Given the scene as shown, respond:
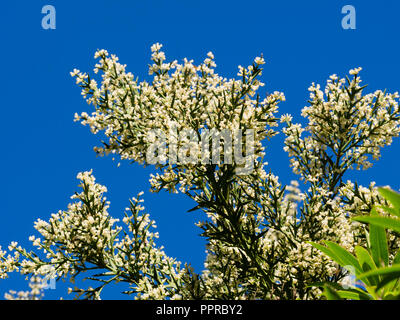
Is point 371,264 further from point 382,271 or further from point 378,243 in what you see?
point 382,271

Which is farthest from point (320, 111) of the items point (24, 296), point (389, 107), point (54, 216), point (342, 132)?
point (24, 296)

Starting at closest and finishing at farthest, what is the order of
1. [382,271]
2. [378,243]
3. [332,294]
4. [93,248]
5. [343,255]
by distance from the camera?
1. [382,271]
2. [332,294]
3. [378,243]
4. [343,255]
5. [93,248]

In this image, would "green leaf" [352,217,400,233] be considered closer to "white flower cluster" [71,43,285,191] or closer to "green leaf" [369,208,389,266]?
"green leaf" [369,208,389,266]

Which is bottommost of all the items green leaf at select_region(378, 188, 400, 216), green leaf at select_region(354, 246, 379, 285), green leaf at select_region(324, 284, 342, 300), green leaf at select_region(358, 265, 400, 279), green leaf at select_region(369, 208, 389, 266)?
green leaf at select_region(324, 284, 342, 300)

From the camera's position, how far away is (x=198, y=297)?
7082 millimetres

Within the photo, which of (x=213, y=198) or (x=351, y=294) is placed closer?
(x=351, y=294)

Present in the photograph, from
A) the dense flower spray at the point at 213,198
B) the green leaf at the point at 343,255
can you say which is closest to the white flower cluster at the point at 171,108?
the dense flower spray at the point at 213,198

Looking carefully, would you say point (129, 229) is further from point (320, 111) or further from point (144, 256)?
point (320, 111)

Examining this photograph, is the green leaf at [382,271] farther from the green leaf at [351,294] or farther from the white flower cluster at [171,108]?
the white flower cluster at [171,108]

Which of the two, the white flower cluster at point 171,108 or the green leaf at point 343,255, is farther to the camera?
the white flower cluster at point 171,108

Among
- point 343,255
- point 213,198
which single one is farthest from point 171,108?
point 343,255

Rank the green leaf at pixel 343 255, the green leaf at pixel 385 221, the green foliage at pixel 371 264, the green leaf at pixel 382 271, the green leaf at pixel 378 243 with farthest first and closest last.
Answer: the green leaf at pixel 343 255 < the green leaf at pixel 378 243 < the green foliage at pixel 371 264 < the green leaf at pixel 385 221 < the green leaf at pixel 382 271

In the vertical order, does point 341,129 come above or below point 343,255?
above

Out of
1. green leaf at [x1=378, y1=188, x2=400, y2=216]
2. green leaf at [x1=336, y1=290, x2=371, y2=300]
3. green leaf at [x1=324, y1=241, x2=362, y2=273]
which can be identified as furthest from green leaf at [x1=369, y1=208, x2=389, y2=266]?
green leaf at [x1=378, y1=188, x2=400, y2=216]
